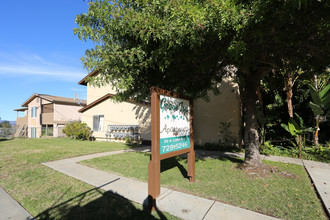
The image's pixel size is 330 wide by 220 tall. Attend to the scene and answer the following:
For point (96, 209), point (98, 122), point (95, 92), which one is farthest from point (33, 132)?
point (96, 209)

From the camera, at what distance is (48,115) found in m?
23.8

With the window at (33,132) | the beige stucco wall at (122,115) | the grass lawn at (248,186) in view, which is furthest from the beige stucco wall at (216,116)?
the window at (33,132)

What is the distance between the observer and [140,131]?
14.0 m

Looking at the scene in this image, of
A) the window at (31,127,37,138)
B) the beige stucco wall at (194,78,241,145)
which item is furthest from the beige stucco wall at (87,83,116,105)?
the window at (31,127,37,138)

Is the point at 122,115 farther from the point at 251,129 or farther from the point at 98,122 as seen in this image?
the point at 251,129

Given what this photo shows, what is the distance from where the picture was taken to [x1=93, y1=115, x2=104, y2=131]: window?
661 inches

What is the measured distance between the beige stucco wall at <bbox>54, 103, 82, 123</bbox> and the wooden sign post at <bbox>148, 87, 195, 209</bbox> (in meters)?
23.1

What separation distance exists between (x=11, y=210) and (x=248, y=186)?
527 cm

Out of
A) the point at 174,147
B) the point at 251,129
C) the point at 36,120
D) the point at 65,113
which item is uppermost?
the point at 65,113

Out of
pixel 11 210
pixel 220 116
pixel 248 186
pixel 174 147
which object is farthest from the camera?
pixel 220 116

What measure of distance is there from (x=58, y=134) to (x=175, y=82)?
21276mm

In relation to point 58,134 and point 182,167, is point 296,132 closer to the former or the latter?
point 182,167

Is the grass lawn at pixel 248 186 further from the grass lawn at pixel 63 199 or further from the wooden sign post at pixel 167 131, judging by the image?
the grass lawn at pixel 63 199

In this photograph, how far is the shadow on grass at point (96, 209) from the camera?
10.6 feet
